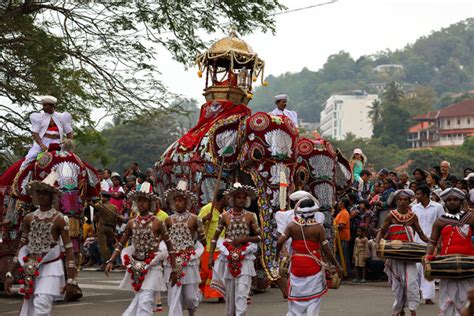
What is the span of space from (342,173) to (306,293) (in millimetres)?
7964

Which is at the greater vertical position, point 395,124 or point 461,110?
point 461,110

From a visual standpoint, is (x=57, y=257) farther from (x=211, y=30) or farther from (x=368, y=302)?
(x=211, y=30)

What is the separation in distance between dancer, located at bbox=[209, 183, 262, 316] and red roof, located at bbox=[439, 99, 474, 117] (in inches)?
5969

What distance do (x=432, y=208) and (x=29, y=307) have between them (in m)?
6.71

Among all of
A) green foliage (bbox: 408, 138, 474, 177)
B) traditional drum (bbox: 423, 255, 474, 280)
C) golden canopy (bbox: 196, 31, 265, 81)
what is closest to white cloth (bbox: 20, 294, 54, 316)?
traditional drum (bbox: 423, 255, 474, 280)

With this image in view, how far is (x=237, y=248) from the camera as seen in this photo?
43.7 feet

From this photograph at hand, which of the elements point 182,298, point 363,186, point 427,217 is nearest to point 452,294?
point 182,298

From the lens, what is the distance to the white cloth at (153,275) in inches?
476

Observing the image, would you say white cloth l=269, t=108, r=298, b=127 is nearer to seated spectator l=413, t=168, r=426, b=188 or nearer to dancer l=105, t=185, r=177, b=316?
seated spectator l=413, t=168, r=426, b=188

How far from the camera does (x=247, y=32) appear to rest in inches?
779

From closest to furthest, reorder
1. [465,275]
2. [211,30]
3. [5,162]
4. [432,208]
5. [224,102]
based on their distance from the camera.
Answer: [465,275], [432,208], [224,102], [211,30], [5,162]

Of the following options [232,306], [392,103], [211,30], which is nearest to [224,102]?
[211,30]

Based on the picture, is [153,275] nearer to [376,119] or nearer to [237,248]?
[237,248]

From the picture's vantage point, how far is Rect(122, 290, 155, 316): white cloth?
39.2ft
